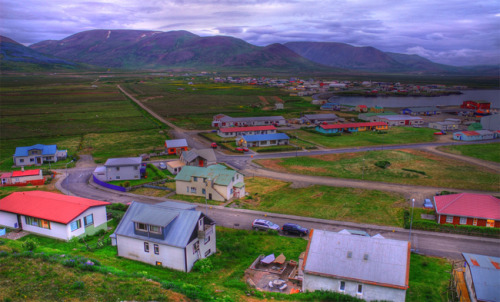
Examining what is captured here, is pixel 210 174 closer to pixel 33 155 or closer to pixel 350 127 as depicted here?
pixel 33 155

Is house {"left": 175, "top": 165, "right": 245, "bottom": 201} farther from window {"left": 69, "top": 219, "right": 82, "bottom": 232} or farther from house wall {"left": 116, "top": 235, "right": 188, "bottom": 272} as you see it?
house wall {"left": 116, "top": 235, "right": 188, "bottom": 272}

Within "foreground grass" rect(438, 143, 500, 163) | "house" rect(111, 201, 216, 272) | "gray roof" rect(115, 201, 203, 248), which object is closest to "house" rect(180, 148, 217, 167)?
"gray roof" rect(115, 201, 203, 248)

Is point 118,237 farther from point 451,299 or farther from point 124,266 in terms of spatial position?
point 451,299

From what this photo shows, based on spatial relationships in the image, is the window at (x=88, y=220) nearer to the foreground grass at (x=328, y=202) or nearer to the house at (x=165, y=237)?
the house at (x=165, y=237)

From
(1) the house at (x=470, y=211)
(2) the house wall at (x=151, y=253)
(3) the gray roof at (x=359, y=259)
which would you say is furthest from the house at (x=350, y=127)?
(2) the house wall at (x=151, y=253)

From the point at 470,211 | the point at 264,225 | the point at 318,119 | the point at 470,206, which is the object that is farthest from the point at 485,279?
the point at 318,119

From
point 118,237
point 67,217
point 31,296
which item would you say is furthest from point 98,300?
point 67,217
